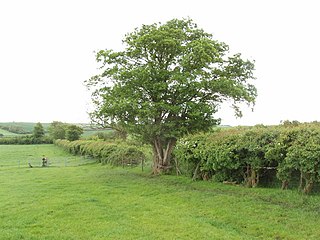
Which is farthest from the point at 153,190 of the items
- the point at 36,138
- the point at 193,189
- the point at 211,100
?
the point at 36,138

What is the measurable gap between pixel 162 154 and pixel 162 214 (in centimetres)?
972

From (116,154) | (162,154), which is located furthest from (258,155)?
(116,154)

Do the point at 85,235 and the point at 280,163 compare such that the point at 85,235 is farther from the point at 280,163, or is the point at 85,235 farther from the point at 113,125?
the point at 113,125

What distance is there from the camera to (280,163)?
1067 centimetres

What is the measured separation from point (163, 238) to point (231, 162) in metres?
6.25

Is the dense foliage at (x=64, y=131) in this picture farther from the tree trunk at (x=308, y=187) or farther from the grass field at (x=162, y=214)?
the tree trunk at (x=308, y=187)

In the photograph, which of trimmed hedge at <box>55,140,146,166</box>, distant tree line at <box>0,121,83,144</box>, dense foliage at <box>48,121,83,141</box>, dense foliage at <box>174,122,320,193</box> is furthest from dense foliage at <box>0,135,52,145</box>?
dense foliage at <box>174,122,320,193</box>

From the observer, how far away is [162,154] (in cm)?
1889

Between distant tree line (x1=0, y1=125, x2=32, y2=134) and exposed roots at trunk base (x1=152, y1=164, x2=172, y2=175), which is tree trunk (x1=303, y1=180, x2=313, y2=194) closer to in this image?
exposed roots at trunk base (x1=152, y1=164, x2=172, y2=175)

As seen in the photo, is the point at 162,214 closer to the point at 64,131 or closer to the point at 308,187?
the point at 308,187

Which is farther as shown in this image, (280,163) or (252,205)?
(280,163)

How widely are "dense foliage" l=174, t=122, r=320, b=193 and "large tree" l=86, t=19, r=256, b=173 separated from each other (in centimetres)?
189

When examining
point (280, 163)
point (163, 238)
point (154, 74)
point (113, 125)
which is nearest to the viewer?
point (163, 238)

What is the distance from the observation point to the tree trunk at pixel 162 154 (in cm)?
1841
